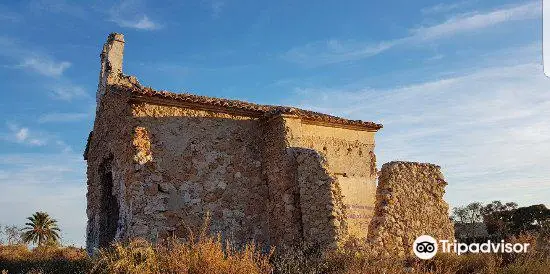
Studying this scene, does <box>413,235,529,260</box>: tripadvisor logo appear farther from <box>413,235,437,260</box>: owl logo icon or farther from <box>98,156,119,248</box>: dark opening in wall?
<box>98,156,119,248</box>: dark opening in wall

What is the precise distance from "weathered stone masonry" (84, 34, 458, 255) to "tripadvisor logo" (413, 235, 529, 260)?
191cm

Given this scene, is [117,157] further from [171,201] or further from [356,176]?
[356,176]

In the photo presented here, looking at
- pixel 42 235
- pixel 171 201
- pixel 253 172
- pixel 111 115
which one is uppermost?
pixel 111 115

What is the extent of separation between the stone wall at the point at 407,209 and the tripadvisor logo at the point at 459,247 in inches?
7.7

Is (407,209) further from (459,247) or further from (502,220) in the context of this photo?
(502,220)

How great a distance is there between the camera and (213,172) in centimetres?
1280

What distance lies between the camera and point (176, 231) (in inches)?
472

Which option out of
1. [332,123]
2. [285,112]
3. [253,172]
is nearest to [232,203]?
[253,172]

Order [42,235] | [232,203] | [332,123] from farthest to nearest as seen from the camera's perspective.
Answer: [42,235] → [332,123] → [232,203]

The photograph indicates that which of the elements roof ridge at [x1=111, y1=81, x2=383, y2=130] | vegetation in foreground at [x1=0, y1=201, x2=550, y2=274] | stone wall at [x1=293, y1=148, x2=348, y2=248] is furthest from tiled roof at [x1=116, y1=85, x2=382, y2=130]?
vegetation in foreground at [x1=0, y1=201, x2=550, y2=274]

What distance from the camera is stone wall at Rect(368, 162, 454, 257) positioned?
1203 centimetres

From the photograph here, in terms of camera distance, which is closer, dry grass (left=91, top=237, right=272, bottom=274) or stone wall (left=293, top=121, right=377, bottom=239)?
dry grass (left=91, top=237, right=272, bottom=274)

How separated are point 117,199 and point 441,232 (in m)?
8.88

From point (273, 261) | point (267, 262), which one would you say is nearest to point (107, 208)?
point (273, 261)
